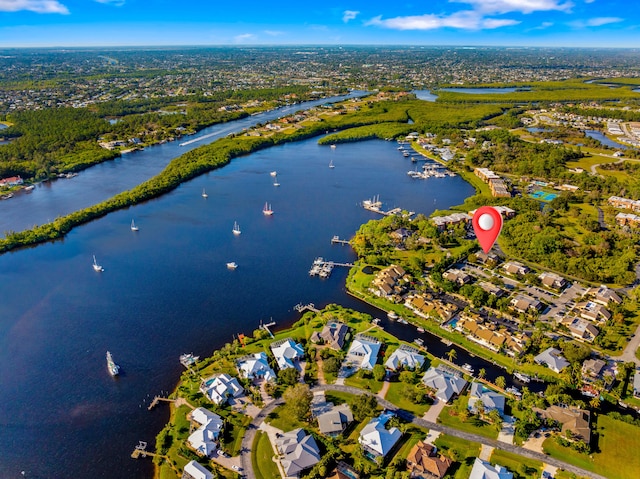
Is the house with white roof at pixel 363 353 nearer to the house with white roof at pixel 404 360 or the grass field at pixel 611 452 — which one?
the house with white roof at pixel 404 360

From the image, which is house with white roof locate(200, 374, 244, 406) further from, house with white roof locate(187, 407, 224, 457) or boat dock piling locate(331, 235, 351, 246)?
boat dock piling locate(331, 235, 351, 246)

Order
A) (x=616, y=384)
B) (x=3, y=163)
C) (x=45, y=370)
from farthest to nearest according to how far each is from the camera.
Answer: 1. (x=3, y=163)
2. (x=45, y=370)
3. (x=616, y=384)

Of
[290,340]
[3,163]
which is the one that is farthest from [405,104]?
[290,340]

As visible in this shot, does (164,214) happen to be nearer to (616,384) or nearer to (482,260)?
(482,260)

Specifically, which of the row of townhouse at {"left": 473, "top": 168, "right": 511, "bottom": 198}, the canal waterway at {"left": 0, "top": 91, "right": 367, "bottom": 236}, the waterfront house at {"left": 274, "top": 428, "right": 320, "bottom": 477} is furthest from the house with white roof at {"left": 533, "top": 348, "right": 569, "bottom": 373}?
the canal waterway at {"left": 0, "top": 91, "right": 367, "bottom": 236}

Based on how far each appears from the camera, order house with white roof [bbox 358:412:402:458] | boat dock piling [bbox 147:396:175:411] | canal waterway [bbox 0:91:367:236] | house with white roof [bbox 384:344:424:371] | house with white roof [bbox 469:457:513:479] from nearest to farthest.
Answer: house with white roof [bbox 469:457:513:479]
house with white roof [bbox 358:412:402:458]
boat dock piling [bbox 147:396:175:411]
house with white roof [bbox 384:344:424:371]
canal waterway [bbox 0:91:367:236]

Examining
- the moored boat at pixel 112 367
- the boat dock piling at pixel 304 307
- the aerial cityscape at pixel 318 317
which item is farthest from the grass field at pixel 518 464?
the moored boat at pixel 112 367

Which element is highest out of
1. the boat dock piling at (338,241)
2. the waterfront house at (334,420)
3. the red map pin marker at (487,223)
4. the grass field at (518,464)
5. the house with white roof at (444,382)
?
the red map pin marker at (487,223)
